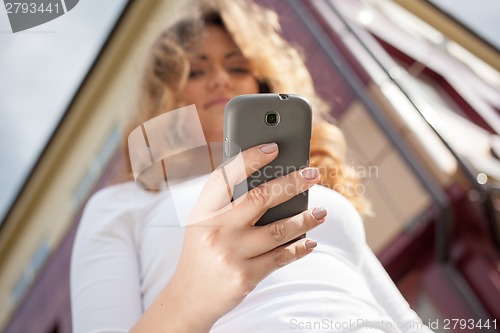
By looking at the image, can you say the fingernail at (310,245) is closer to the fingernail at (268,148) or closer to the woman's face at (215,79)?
the fingernail at (268,148)

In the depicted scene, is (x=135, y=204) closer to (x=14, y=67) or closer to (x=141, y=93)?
(x=141, y=93)

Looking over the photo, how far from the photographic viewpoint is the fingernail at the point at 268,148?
0.45m

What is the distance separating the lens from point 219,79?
0.84m

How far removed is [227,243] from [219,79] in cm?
50

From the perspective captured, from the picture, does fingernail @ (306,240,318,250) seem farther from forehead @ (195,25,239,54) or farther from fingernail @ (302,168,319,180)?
forehead @ (195,25,239,54)

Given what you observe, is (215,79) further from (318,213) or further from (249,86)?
(318,213)

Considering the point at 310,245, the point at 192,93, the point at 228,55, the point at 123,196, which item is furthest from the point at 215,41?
the point at 310,245

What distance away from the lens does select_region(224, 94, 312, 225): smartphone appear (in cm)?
47

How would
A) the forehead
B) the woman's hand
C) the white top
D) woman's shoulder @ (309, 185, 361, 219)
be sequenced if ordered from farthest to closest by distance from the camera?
1. the forehead
2. woman's shoulder @ (309, 185, 361, 219)
3. the white top
4. the woman's hand

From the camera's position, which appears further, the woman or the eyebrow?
A: the eyebrow

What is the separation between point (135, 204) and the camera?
0.71m

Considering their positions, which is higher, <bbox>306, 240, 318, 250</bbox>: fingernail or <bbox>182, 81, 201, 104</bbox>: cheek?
<bbox>306, 240, 318, 250</bbox>: fingernail

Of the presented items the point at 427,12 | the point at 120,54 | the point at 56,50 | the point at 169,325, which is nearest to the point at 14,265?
the point at 120,54

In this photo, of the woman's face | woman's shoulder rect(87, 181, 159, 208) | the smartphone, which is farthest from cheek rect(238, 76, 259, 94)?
the smartphone
